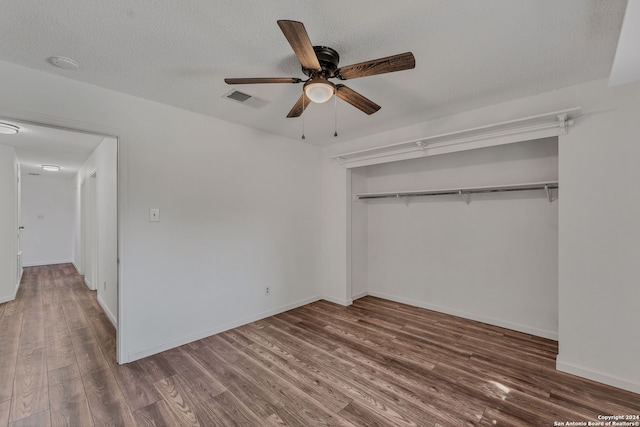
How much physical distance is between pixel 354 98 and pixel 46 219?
31.4 ft

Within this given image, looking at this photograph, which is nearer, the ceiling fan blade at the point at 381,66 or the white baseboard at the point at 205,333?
the ceiling fan blade at the point at 381,66

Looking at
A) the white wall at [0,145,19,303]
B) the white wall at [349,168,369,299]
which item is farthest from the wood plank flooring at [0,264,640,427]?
the white wall at [0,145,19,303]

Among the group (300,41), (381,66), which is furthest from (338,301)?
(300,41)

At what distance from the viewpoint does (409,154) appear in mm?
3420

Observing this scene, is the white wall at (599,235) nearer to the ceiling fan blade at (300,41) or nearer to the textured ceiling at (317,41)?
the textured ceiling at (317,41)

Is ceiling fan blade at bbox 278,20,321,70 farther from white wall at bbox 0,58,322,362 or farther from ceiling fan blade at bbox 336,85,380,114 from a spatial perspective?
white wall at bbox 0,58,322,362

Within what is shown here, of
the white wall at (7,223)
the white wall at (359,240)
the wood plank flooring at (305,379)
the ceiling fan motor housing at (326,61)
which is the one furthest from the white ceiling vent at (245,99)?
the white wall at (7,223)

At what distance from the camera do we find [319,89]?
1743 mm

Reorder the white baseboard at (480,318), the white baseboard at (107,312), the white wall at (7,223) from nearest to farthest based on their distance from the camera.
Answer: the white baseboard at (480,318) < the white baseboard at (107,312) < the white wall at (7,223)

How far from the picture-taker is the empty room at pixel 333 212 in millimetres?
1744

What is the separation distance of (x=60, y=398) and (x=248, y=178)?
2518 mm

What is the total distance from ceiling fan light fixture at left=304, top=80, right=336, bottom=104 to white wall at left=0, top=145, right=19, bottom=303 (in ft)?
17.2

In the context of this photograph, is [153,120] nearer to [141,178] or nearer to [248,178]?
[141,178]

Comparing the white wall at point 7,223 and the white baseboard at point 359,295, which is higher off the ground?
the white wall at point 7,223
